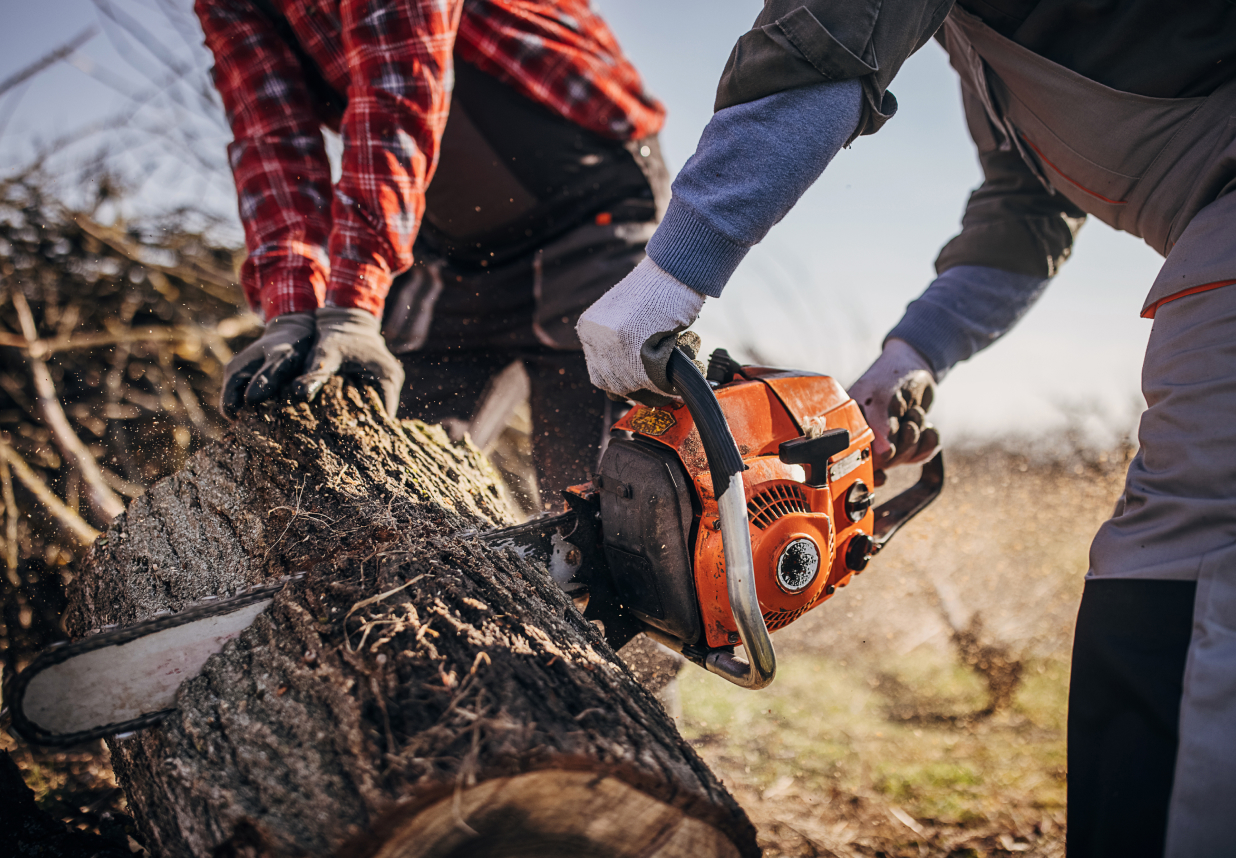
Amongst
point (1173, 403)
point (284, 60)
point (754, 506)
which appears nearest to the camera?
point (1173, 403)

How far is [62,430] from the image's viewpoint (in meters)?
3.15

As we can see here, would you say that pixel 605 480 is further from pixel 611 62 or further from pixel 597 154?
pixel 611 62

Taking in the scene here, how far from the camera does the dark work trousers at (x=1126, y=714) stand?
2.90 ft

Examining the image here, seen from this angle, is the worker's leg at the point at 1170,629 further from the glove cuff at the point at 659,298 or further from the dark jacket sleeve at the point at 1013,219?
the dark jacket sleeve at the point at 1013,219

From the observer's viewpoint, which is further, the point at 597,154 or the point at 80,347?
the point at 80,347

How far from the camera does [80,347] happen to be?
3.57 m

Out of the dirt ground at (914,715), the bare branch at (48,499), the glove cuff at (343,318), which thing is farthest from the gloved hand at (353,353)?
the bare branch at (48,499)

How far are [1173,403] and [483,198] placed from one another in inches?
75.7

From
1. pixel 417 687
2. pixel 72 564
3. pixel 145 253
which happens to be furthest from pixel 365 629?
pixel 145 253

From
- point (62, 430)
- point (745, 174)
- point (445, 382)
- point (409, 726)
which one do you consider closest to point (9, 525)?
point (62, 430)

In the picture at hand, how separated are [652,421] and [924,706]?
220 centimetres

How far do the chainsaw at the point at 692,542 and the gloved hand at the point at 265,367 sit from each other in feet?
2.30

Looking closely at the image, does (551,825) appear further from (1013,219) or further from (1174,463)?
(1013,219)

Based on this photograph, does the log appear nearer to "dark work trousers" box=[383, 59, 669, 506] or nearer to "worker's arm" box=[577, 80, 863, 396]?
"worker's arm" box=[577, 80, 863, 396]
